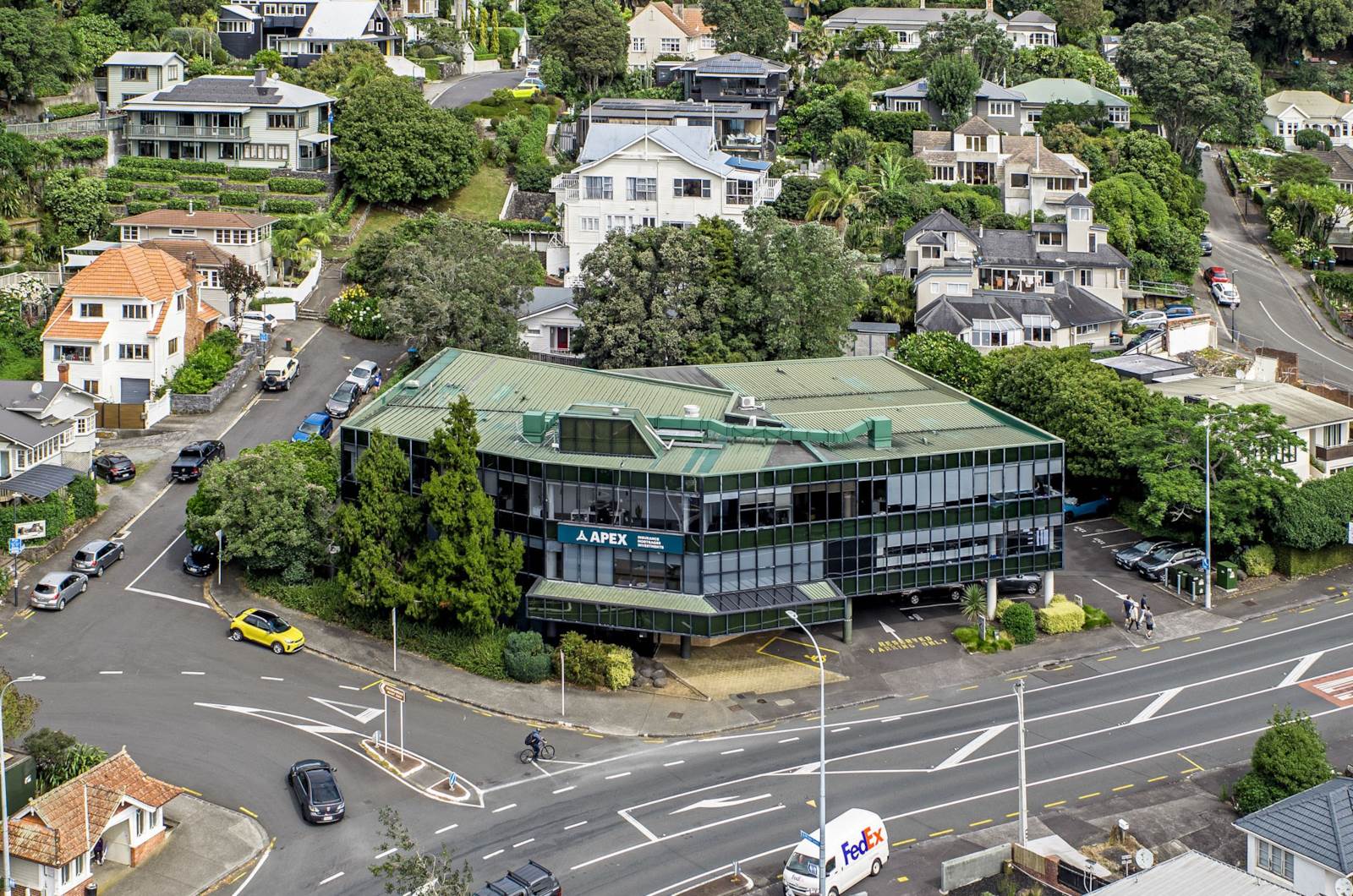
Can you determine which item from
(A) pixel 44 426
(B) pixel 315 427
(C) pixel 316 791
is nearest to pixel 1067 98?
(B) pixel 315 427

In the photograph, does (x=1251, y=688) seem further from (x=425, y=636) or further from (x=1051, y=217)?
(x=1051, y=217)

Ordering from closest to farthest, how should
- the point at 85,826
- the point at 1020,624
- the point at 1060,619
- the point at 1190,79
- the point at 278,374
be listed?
the point at 85,826, the point at 1020,624, the point at 1060,619, the point at 278,374, the point at 1190,79

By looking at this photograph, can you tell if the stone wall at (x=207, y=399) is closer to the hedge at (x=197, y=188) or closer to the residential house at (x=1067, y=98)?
the hedge at (x=197, y=188)

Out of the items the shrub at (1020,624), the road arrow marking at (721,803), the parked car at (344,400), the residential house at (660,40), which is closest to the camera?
the road arrow marking at (721,803)

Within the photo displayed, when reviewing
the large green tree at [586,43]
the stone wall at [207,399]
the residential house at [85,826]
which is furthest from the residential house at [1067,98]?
the residential house at [85,826]

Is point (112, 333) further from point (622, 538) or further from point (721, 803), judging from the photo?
point (721, 803)

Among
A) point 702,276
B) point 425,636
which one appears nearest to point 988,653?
point 425,636
